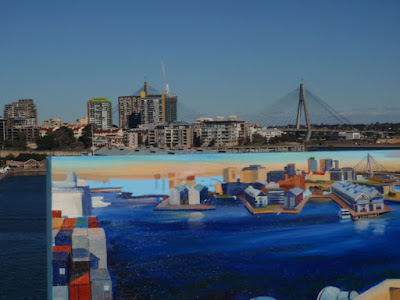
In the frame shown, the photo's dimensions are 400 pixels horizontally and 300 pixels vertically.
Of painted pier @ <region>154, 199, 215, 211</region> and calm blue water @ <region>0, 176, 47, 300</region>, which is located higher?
painted pier @ <region>154, 199, 215, 211</region>

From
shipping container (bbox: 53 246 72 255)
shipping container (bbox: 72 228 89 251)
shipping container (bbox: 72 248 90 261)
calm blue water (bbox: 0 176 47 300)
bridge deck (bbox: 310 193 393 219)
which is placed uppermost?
bridge deck (bbox: 310 193 393 219)

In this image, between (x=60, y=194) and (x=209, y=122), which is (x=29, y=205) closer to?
(x=209, y=122)

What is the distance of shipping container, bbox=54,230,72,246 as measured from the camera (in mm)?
4805

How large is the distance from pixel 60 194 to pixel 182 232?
97 centimetres

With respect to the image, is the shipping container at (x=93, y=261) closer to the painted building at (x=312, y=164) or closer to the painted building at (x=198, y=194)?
the painted building at (x=198, y=194)

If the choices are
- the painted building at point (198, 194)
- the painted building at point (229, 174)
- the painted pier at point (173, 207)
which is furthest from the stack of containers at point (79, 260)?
the painted building at point (229, 174)

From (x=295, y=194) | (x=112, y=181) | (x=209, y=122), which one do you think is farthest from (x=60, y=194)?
(x=209, y=122)

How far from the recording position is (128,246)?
197 inches

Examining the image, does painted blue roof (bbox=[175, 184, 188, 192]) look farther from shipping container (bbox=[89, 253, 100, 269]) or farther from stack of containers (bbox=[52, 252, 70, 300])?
stack of containers (bbox=[52, 252, 70, 300])

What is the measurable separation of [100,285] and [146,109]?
3074 centimetres

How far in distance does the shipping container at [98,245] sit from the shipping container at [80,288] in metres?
0.17

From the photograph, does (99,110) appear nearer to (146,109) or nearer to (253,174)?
(146,109)

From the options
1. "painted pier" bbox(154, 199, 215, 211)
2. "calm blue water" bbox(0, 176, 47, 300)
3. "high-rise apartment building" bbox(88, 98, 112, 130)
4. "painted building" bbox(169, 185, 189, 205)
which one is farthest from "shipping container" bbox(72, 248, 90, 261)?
"high-rise apartment building" bbox(88, 98, 112, 130)

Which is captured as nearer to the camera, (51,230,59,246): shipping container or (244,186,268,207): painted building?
(51,230,59,246): shipping container
